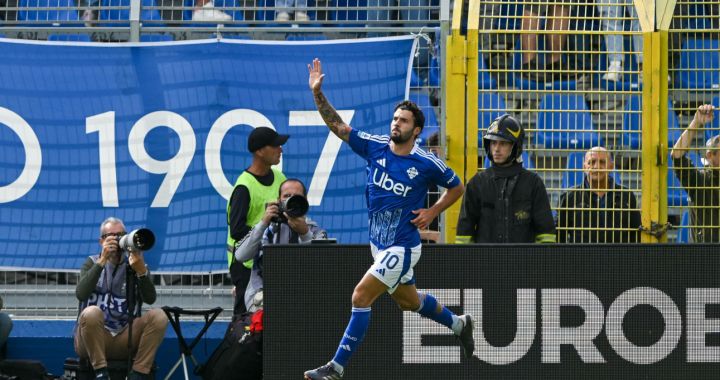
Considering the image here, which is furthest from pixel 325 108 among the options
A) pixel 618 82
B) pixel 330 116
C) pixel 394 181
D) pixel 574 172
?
pixel 618 82

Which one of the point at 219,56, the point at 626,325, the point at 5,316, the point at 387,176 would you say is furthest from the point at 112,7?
the point at 626,325

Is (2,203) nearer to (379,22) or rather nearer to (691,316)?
(379,22)

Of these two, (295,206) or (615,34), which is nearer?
(295,206)

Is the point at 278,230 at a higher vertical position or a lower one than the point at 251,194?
lower

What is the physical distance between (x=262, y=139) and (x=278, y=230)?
828 millimetres

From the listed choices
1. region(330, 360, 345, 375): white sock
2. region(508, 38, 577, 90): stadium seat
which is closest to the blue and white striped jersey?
region(330, 360, 345, 375): white sock

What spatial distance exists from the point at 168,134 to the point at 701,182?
14.3ft

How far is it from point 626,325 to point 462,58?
2.63 m

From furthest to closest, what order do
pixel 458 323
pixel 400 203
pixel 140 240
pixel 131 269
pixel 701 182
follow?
pixel 701 182 → pixel 131 269 → pixel 140 240 → pixel 400 203 → pixel 458 323

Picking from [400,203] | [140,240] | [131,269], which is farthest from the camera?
[131,269]

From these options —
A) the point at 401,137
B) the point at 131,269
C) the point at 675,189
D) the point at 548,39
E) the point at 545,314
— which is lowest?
the point at 545,314

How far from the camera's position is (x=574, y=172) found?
11.6 metres

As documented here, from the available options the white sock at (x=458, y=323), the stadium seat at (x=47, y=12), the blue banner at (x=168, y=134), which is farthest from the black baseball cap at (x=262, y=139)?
the white sock at (x=458, y=323)

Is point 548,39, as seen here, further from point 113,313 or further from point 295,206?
point 113,313
